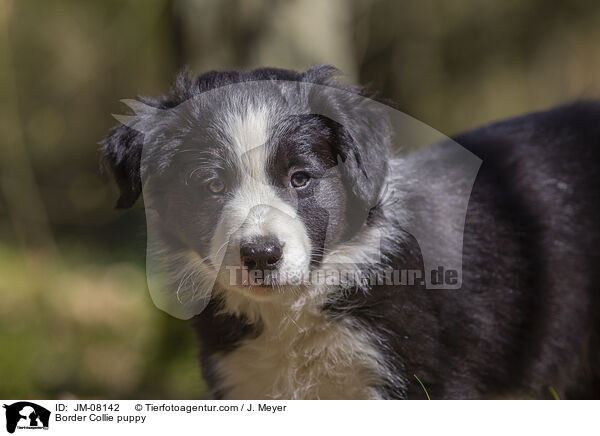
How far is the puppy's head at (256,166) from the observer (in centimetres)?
238

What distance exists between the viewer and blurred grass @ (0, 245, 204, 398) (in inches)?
146

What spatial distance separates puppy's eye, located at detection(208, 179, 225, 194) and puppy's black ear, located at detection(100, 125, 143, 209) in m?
0.30

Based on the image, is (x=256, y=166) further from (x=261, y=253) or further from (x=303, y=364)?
(x=303, y=364)

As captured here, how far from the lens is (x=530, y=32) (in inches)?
151

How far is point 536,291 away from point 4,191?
3497 millimetres

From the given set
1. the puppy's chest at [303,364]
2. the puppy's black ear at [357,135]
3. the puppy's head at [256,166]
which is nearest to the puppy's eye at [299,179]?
the puppy's head at [256,166]

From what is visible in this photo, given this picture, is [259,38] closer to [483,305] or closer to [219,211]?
[219,211]

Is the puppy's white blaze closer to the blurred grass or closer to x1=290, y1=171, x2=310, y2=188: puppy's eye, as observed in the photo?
x1=290, y1=171, x2=310, y2=188: puppy's eye
